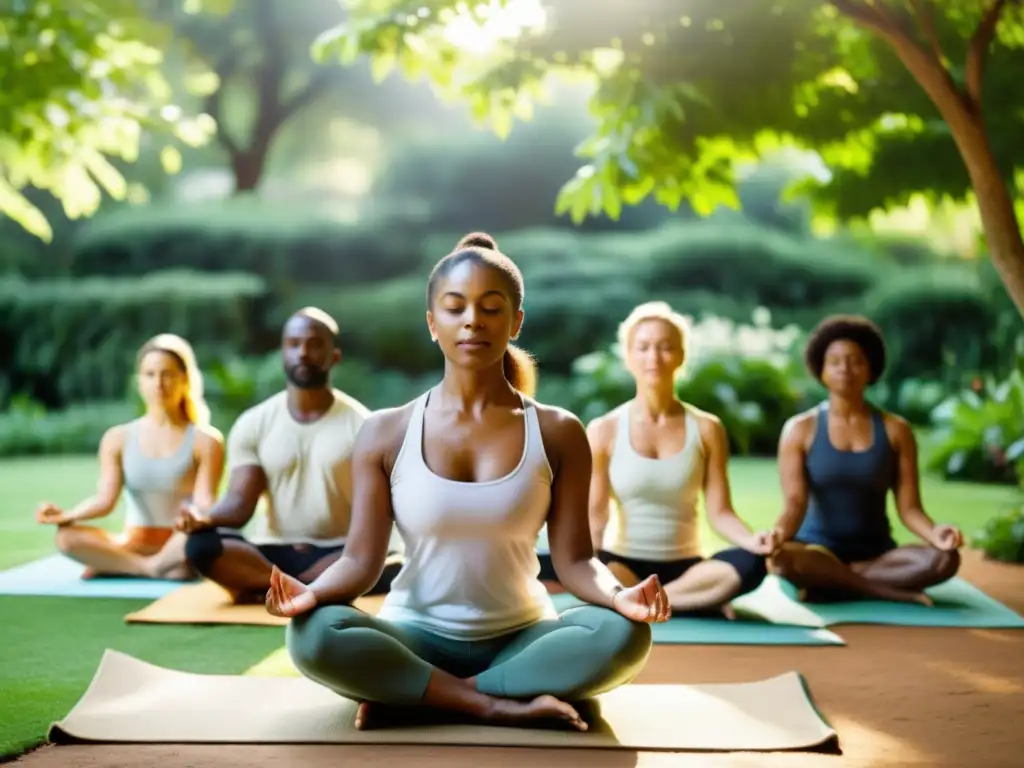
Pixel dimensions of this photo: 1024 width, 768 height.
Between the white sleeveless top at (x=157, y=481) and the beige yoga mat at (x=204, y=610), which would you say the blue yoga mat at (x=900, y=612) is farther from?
the white sleeveless top at (x=157, y=481)

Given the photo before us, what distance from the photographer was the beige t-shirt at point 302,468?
501 cm

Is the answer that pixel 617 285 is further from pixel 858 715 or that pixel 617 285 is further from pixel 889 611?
pixel 858 715

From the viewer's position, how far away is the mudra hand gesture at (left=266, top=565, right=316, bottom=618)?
3012 millimetres

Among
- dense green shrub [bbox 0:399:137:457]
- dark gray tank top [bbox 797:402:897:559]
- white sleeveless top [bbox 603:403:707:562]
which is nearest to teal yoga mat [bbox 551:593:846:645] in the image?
white sleeveless top [bbox 603:403:707:562]

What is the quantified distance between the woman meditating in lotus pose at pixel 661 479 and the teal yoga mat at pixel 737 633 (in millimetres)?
85

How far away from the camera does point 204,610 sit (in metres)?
4.80

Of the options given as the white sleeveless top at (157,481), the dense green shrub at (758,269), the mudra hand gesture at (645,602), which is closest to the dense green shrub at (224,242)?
the dense green shrub at (758,269)

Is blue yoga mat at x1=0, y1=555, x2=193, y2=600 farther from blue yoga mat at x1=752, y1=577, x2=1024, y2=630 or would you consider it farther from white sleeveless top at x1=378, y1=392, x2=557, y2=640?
blue yoga mat at x1=752, y1=577, x2=1024, y2=630

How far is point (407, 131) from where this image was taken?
1600 cm

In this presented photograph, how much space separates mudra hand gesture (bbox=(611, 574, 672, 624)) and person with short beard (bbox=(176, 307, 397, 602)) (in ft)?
6.62

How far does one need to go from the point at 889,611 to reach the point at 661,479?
107cm

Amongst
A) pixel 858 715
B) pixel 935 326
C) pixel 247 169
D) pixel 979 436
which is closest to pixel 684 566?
pixel 858 715

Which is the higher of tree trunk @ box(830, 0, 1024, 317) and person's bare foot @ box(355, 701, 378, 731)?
tree trunk @ box(830, 0, 1024, 317)

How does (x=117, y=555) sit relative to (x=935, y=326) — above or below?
below
